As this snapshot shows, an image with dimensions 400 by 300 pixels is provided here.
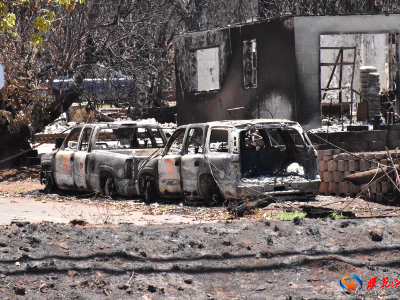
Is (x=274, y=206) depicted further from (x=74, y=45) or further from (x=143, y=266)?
(x=74, y=45)

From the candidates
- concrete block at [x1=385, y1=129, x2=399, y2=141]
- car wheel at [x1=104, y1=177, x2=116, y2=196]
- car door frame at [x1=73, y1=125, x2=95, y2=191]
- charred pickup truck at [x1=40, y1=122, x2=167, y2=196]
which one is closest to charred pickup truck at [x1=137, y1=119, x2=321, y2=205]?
charred pickup truck at [x1=40, y1=122, x2=167, y2=196]

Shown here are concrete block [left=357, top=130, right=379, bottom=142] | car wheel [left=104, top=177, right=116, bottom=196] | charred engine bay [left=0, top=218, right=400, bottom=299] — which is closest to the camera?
charred engine bay [left=0, top=218, right=400, bottom=299]

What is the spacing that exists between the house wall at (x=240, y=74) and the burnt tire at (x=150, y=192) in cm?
650

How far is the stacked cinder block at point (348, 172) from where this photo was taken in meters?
10.8

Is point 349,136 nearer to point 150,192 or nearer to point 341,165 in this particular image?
point 341,165

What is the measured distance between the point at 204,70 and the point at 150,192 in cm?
1046

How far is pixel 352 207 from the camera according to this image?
9.81 m

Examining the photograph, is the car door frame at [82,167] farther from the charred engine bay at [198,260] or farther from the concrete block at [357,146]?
the concrete block at [357,146]

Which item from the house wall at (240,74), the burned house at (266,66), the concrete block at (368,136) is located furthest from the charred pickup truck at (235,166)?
the house wall at (240,74)

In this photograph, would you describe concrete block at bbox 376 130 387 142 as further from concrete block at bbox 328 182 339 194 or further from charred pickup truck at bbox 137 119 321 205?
charred pickup truck at bbox 137 119 321 205

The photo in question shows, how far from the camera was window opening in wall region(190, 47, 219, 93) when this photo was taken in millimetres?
20750

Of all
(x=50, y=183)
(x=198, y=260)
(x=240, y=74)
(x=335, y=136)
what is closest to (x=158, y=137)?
(x=50, y=183)

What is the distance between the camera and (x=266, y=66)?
17656mm

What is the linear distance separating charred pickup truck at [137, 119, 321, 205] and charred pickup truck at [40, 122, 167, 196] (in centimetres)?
39
